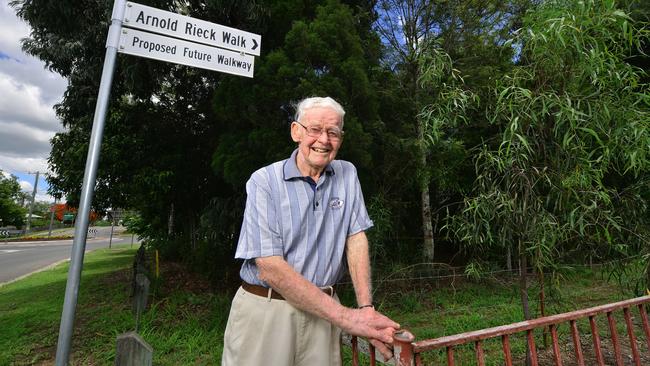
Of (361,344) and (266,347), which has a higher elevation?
(266,347)

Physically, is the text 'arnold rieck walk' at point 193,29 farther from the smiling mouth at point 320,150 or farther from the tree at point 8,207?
the tree at point 8,207

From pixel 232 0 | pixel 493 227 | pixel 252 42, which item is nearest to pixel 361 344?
pixel 493 227

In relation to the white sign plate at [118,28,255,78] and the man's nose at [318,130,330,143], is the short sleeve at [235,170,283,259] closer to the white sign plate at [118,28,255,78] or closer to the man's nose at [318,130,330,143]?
the man's nose at [318,130,330,143]

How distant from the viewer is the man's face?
4.50 feet

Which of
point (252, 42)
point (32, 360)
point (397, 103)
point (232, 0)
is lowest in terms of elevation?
point (32, 360)

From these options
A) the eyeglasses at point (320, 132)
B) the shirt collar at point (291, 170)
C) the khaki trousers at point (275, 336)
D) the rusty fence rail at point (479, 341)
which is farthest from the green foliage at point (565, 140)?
the khaki trousers at point (275, 336)

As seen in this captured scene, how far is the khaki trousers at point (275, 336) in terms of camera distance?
50.3 inches

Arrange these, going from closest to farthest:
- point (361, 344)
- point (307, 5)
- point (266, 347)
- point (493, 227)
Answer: point (266, 347) → point (361, 344) → point (493, 227) → point (307, 5)

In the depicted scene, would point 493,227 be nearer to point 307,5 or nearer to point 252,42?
point 252,42

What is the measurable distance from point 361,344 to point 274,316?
67cm

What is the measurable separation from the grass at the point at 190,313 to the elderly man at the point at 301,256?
7.39 feet

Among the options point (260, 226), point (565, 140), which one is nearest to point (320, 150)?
point (260, 226)

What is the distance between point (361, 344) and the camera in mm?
1769

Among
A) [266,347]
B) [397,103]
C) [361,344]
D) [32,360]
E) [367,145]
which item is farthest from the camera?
[397,103]
